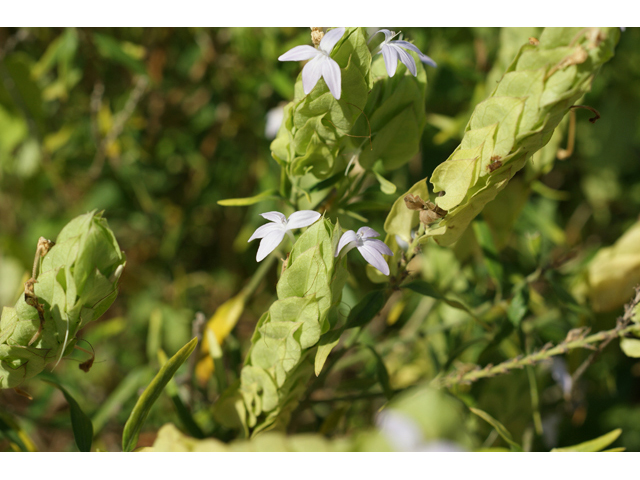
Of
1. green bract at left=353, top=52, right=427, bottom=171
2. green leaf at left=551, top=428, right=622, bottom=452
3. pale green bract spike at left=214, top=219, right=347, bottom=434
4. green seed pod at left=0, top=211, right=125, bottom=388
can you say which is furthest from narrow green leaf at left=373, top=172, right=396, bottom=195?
green leaf at left=551, top=428, right=622, bottom=452

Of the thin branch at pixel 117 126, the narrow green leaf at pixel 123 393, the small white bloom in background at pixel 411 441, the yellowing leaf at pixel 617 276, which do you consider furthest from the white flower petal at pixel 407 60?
the thin branch at pixel 117 126

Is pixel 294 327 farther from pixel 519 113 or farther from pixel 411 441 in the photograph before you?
pixel 519 113

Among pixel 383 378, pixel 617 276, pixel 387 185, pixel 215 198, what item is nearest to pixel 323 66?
pixel 387 185

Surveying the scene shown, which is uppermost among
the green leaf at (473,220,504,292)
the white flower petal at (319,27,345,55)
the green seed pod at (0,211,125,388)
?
the white flower petal at (319,27,345,55)

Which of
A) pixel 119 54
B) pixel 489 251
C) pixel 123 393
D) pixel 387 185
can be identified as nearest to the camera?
pixel 387 185

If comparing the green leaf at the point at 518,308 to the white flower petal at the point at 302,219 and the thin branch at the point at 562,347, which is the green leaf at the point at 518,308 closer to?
the thin branch at the point at 562,347

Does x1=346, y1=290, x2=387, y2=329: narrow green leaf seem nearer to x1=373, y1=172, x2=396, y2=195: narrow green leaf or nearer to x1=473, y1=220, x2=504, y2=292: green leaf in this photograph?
x1=373, y1=172, x2=396, y2=195: narrow green leaf
